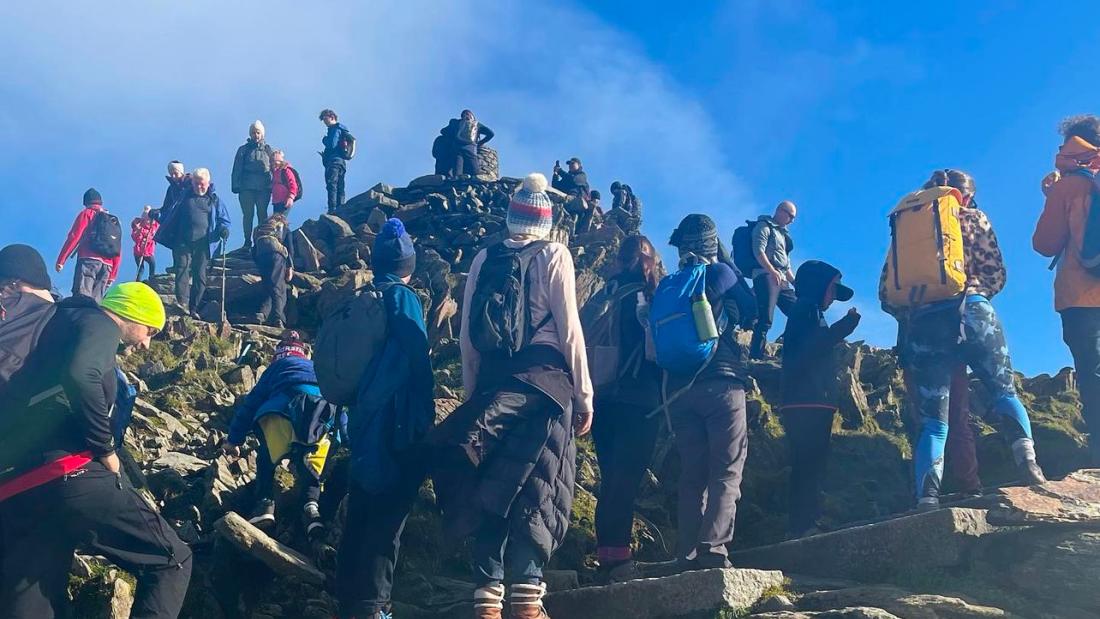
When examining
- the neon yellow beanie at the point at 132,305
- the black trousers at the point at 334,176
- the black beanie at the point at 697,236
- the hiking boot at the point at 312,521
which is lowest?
the hiking boot at the point at 312,521

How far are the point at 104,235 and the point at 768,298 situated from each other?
399 inches

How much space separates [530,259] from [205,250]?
11.9 metres

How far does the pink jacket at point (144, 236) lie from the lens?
19672mm

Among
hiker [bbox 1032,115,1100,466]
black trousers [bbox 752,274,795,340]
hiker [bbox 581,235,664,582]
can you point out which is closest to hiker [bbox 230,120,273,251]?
black trousers [bbox 752,274,795,340]

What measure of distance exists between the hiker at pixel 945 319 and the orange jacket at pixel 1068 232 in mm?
408

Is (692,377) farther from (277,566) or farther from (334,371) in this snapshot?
(277,566)

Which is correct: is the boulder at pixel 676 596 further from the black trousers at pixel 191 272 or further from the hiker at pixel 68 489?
the black trousers at pixel 191 272

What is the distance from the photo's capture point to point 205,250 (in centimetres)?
1647

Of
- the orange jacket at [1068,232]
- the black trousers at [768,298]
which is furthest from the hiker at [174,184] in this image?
the orange jacket at [1068,232]

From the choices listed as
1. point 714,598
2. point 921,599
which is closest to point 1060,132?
point 921,599

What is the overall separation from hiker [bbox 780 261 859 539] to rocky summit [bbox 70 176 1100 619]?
530 mm

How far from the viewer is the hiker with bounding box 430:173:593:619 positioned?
18.1 feet

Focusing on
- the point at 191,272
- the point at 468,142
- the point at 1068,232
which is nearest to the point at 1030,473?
the point at 1068,232

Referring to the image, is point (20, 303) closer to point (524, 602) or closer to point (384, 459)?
point (384, 459)
